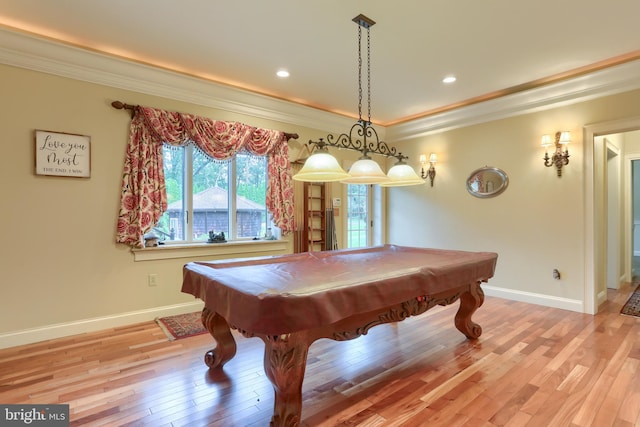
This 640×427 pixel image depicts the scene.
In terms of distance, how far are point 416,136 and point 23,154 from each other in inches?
197

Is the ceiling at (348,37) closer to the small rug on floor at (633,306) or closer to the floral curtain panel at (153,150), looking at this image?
the floral curtain panel at (153,150)

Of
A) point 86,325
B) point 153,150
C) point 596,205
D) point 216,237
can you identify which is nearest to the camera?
point 86,325

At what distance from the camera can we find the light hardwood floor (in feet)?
5.98

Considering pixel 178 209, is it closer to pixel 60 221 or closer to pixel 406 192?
pixel 60 221

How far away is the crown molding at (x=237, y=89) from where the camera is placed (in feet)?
9.16

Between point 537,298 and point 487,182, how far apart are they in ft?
5.34

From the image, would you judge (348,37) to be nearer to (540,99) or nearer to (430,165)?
(540,99)

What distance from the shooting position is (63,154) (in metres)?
2.94

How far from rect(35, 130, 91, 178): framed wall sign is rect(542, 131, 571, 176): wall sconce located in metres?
5.08

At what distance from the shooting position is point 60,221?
2938 mm

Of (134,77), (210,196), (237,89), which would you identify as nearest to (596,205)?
(237,89)

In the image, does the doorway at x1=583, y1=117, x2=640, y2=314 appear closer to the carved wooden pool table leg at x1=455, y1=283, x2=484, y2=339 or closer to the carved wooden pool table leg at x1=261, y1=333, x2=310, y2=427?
the carved wooden pool table leg at x1=455, y1=283, x2=484, y2=339

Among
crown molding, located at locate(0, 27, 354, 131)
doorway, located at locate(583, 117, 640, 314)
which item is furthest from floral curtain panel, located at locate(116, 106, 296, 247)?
doorway, located at locate(583, 117, 640, 314)

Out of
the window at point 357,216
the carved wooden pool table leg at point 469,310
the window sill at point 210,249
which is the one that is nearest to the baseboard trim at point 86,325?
the window sill at point 210,249
